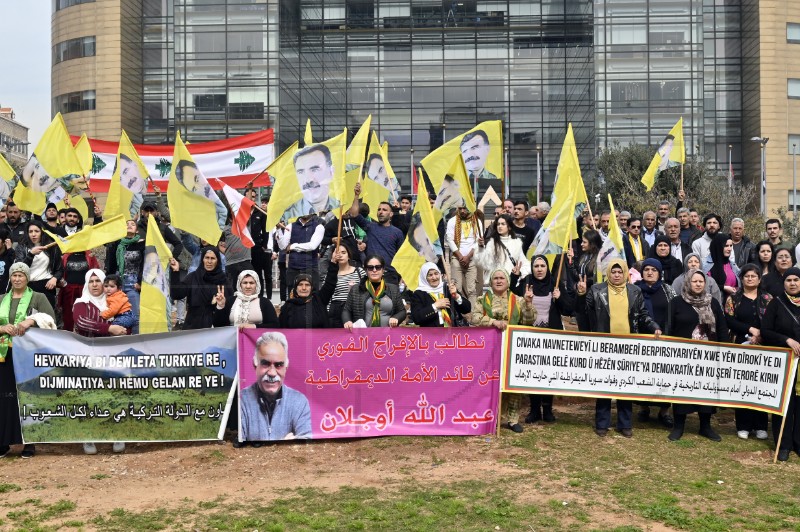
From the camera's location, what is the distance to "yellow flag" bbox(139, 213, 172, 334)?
978cm

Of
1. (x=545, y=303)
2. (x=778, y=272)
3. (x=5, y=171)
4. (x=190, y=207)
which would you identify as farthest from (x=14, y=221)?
(x=778, y=272)

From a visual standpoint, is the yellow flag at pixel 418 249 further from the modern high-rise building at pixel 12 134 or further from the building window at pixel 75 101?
the modern high-rise building at pixel 12 134

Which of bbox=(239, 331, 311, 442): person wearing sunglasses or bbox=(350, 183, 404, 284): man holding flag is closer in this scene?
bbox=(239, 331, 311, 442): person wearing sunglasses

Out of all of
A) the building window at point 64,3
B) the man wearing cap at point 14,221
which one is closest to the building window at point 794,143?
the building window at point 64,3

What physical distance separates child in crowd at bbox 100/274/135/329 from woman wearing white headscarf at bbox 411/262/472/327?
120 inches

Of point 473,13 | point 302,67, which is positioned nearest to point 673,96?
point 473,13

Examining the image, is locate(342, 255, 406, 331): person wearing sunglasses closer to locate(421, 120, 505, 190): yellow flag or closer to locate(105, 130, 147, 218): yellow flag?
locate(421, 120, 505, 190): yellow flag

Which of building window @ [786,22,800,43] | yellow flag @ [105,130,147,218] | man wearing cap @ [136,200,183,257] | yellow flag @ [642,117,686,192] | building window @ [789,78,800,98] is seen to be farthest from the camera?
building window @ [786,22,800,43]

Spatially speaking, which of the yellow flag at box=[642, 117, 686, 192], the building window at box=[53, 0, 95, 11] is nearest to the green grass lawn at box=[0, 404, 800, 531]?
the yellow flag at box=[642, 117, 686, 192]

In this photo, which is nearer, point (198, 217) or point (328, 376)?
point (328, 376)

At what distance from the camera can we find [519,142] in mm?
52875

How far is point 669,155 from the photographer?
49.3ft

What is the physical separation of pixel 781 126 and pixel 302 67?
28.0m

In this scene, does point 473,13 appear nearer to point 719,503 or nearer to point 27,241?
point 27,241
